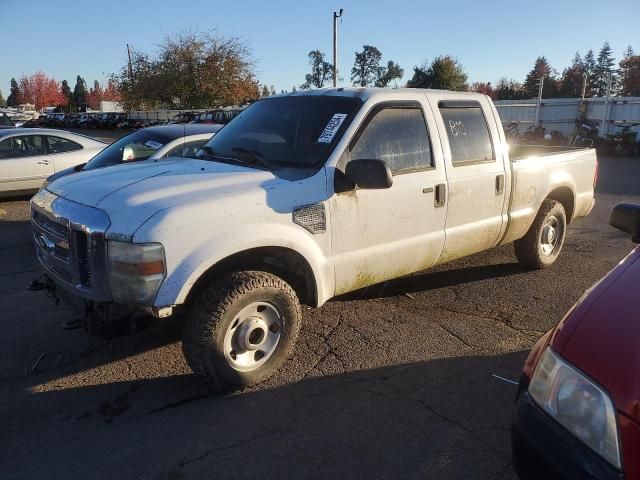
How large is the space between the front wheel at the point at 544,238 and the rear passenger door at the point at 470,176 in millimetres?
805

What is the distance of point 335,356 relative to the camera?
3953mm

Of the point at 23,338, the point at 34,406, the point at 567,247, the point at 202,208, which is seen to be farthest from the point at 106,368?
the point at 567,247

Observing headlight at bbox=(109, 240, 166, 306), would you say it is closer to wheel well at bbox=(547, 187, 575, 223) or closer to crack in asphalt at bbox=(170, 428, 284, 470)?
crack in asphalt at bbox=(170, 428, 284, 470)

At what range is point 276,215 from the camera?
3.42 meters

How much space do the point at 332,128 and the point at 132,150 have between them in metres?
4.71

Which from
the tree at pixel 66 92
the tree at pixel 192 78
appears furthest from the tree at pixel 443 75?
the tree at pixel 66 92

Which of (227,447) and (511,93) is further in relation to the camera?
(511,93)

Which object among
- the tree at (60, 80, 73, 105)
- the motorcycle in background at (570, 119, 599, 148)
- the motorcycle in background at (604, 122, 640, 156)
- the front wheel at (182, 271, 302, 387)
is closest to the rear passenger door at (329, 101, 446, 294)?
the front wheel at (182, 271, 302, 387)

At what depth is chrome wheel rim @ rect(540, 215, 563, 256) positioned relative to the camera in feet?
19.3

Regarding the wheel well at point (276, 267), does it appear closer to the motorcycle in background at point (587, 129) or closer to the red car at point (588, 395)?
the red car at point (588, 395)

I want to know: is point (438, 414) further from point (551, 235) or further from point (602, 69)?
point (602, 69)

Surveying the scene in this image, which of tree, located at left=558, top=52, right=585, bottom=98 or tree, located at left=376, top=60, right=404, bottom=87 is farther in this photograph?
tree, located at left=558, top=52, right=585, bottom=98

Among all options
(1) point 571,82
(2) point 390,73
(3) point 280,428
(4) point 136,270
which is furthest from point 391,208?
(1) point 571,82

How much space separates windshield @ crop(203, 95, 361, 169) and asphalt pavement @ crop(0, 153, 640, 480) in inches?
57.1
